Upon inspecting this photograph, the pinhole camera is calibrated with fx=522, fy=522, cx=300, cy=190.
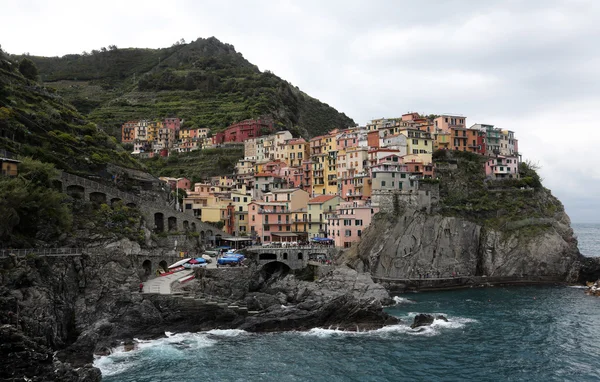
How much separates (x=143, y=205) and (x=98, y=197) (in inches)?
219

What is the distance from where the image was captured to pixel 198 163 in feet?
378

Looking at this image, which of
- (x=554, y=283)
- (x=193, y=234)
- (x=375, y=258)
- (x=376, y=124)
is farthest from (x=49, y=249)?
(x=376, y=124)

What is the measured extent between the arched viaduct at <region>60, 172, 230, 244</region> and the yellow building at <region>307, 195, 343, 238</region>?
15.1 meters

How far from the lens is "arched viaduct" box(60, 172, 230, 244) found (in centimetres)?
6203

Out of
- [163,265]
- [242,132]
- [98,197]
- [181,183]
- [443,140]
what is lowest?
[163,265]

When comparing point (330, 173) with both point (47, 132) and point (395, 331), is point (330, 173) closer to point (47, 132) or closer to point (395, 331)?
point (47, 132)

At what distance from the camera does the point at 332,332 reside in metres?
48.7

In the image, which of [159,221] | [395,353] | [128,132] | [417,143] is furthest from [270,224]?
[128,132]

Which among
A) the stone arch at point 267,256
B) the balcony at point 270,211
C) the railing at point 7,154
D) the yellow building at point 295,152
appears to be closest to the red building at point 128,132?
the yellow building at point 295,152

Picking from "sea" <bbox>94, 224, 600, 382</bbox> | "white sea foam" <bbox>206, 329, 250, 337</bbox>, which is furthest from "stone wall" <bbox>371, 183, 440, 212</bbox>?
"white sea foam" <bbox>206, 329, 250, 337</bbox>

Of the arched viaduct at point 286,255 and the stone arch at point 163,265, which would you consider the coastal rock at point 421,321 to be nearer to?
the arched viaduct at point 286,255

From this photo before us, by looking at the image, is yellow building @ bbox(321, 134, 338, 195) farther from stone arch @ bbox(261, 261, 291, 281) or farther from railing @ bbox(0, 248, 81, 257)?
railing @ bbox(0, 248, 81, 257)

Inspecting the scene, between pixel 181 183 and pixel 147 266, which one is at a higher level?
pixel 181 183

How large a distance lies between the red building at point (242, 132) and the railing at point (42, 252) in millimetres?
77850
